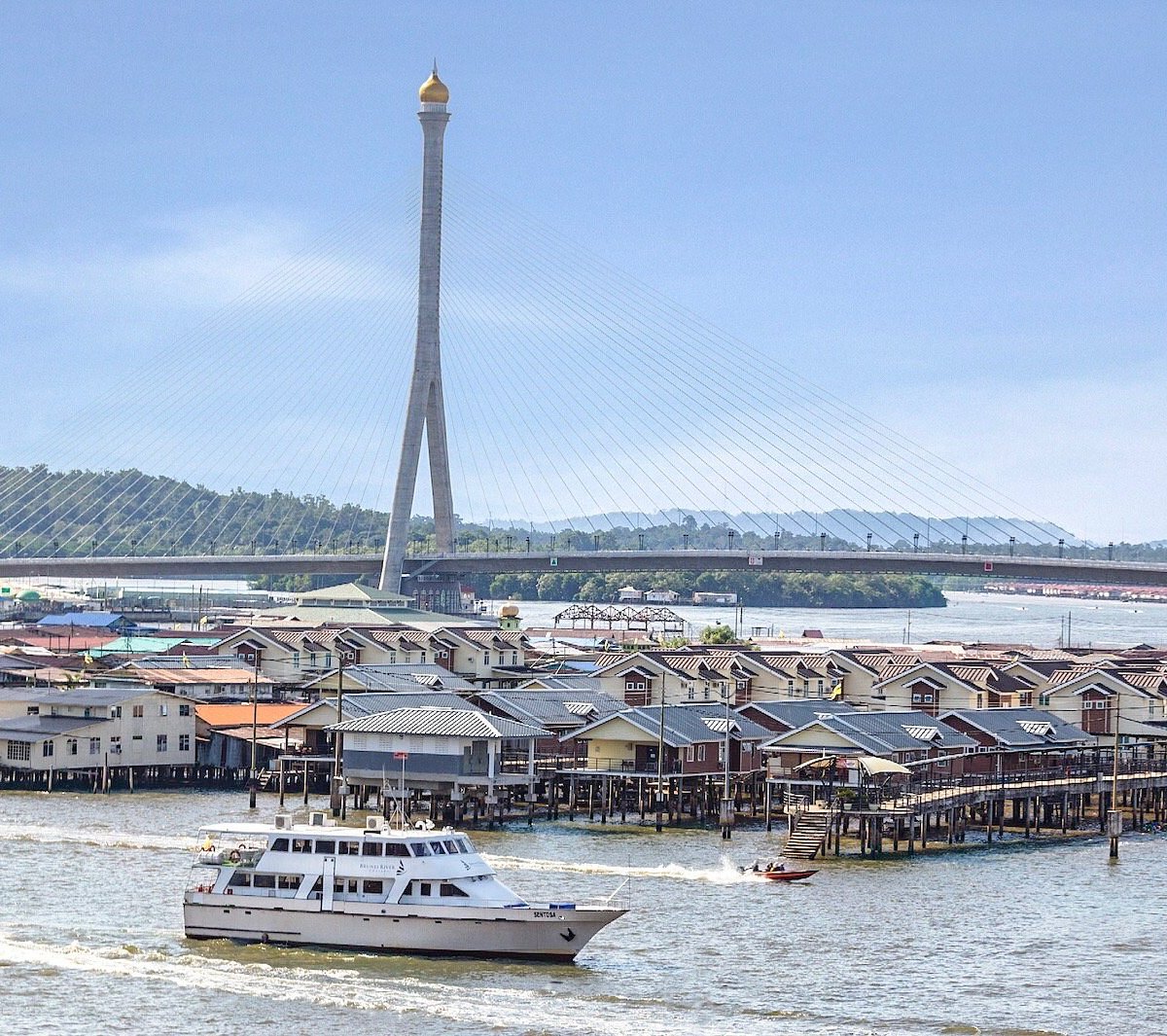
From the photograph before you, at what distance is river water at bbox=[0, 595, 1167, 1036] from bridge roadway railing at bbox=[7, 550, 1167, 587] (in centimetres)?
4747

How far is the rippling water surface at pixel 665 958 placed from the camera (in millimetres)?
22609

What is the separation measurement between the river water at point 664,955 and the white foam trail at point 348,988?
0.13 ft

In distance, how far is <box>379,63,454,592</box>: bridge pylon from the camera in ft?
278

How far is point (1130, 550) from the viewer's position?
17075 centimetres

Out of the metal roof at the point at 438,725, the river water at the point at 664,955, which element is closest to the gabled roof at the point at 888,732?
the river water at the point at 664,955

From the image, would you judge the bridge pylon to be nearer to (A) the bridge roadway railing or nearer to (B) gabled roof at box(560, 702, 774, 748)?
(A) the bridge roadway railing

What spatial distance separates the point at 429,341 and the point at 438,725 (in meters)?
47.6

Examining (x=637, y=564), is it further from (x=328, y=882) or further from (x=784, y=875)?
(x=328, y=882)

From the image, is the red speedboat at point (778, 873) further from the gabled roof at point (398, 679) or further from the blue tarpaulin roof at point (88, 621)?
the blue tarpaulin roof at point (88, 621)

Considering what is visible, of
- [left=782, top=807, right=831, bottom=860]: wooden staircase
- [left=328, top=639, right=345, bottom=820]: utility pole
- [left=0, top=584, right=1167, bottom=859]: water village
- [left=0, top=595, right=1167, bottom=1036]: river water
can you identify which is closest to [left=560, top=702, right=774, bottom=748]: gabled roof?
[left=0, top=584, right=1167, bottom=859]: water village

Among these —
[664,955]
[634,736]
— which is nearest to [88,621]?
[634,736]

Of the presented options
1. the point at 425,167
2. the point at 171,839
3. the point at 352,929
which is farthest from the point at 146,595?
the point at 352,929

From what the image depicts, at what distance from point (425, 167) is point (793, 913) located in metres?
60.5

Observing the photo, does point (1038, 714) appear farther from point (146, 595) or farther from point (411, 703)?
point (146, 595)
